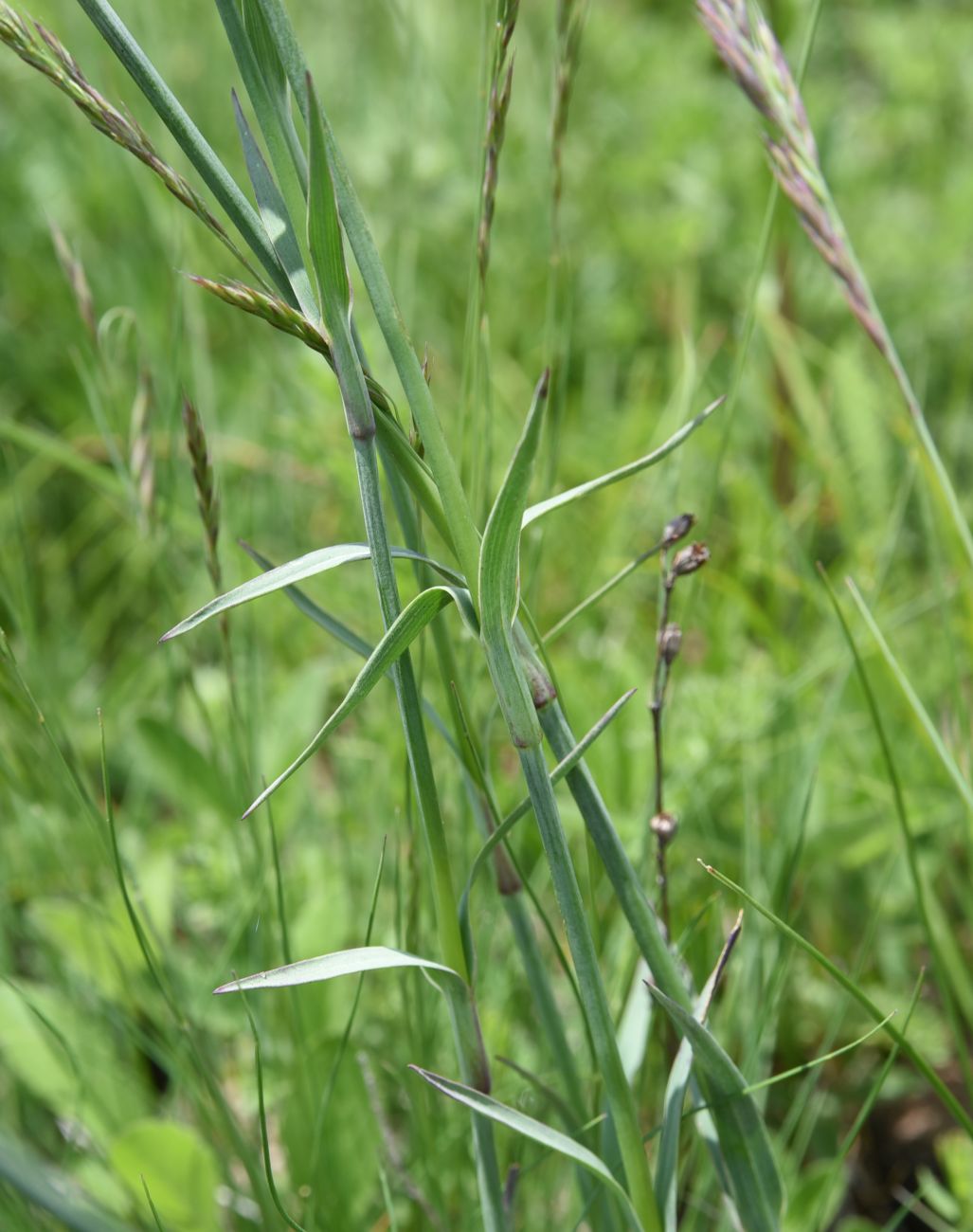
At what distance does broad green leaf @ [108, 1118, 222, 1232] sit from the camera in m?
0.85

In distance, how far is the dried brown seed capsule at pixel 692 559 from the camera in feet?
1.87

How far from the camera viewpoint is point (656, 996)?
19.4 inches

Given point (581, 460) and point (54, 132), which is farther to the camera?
point (54, 132)

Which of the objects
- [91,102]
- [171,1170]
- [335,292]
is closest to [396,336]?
[335,292]

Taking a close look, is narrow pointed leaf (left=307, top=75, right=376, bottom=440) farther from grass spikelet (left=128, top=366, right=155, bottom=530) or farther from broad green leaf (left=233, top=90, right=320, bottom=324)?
grass spikelet (left=128, top=366, right=155, bottom=530)

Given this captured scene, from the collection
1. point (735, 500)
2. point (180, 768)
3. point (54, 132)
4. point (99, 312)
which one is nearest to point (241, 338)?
point (99, 312)

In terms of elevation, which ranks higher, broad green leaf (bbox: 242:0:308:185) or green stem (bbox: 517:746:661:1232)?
broad green leaf (bbox: 242:0:308:185)

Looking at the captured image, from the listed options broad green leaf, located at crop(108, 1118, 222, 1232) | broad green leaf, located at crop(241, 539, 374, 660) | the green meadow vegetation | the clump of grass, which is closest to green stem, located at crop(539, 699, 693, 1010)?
the green meadow vegetation

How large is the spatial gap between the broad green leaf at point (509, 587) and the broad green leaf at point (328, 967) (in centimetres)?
11

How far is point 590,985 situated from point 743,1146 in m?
0.16

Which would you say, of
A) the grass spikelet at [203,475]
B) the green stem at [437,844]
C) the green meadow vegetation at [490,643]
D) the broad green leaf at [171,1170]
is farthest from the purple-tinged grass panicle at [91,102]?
the broad green leaf at [171,1170]

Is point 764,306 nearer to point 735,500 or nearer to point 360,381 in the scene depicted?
point 735,500

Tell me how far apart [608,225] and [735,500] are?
2.46ft

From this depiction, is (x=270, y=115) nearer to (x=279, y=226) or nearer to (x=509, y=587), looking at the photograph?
(x=279, y=226)
